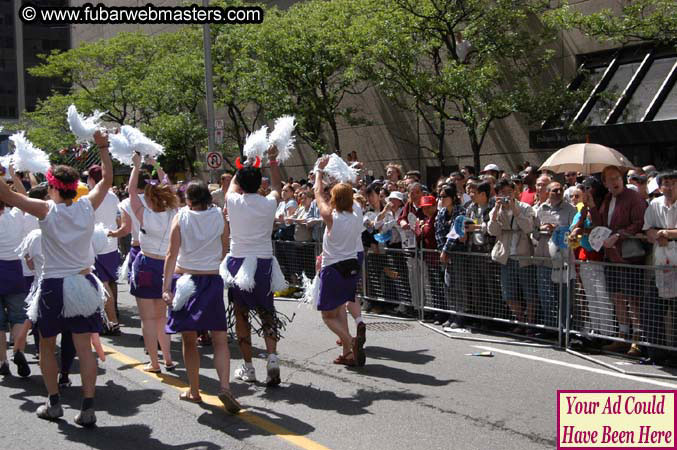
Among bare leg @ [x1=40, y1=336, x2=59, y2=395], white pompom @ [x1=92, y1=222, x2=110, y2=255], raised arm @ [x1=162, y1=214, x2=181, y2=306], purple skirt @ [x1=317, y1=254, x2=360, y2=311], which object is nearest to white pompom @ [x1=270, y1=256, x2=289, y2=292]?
purple skirt @ [x1=317, y1=254, x2=360, y2=311]

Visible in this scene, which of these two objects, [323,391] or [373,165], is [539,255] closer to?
[323,391]

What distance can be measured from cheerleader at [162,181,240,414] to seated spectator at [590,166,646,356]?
13.9 feet

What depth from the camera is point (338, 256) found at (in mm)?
7133

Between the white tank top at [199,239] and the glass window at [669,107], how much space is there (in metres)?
12.6

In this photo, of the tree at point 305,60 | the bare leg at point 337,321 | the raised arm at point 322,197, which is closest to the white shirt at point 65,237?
the raised arm at point 322,197

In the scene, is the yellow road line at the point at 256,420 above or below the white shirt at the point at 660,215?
below

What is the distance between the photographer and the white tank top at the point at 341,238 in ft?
23.1

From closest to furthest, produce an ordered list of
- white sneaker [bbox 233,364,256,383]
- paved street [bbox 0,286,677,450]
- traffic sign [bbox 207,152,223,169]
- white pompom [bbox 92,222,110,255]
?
paved street [bbox 0,286,677,450]
white sneaker [bbox 233,364,256,383]
white pompom [bbox 92,222,110,255]
traffic sign [bbox 207,152,223,169]

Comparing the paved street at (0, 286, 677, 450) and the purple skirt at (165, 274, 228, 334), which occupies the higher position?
the purple skirt at (165, 274, 228, 334)

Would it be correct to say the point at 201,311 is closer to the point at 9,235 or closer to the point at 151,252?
the point at 151,252

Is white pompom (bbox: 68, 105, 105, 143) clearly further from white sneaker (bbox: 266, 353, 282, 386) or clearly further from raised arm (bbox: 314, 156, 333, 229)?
white sneaker (bbox: 266, 353, 282, 386)

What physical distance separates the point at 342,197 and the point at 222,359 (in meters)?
2.10

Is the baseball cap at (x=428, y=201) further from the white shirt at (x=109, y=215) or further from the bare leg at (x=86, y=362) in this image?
the bare leg at (x=86, y=362)

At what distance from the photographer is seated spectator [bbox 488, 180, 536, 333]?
8.40 metres
